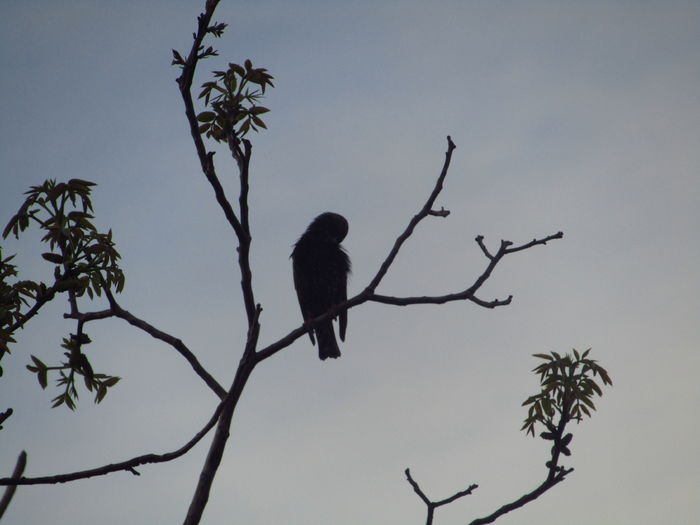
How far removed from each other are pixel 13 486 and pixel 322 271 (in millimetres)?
6041

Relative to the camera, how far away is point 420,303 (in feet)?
12.1

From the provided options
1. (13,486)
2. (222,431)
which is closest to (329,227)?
(222,431)

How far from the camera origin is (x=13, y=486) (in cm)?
162

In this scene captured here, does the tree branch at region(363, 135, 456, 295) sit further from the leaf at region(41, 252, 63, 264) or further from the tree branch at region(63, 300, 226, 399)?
the leaf at region(41, 252, 63, 264)

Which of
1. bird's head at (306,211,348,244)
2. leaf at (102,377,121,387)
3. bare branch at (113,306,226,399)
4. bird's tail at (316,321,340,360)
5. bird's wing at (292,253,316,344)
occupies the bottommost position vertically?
leaf at (102,377,121,387)

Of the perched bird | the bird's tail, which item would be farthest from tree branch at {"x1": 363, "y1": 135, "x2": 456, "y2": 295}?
the bird's tail

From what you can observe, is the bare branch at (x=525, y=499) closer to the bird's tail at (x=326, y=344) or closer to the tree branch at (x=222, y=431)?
the tree branch at (x=222, y=431)

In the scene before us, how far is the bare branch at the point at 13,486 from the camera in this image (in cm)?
156

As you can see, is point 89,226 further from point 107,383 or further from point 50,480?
point 50,480

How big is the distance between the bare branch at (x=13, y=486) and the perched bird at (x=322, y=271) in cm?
581

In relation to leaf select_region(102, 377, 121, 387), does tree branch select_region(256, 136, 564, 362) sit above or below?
above

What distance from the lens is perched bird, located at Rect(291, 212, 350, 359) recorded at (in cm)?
765

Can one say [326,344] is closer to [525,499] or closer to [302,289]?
[302,289]

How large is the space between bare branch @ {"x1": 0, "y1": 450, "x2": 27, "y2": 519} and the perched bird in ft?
19.1
